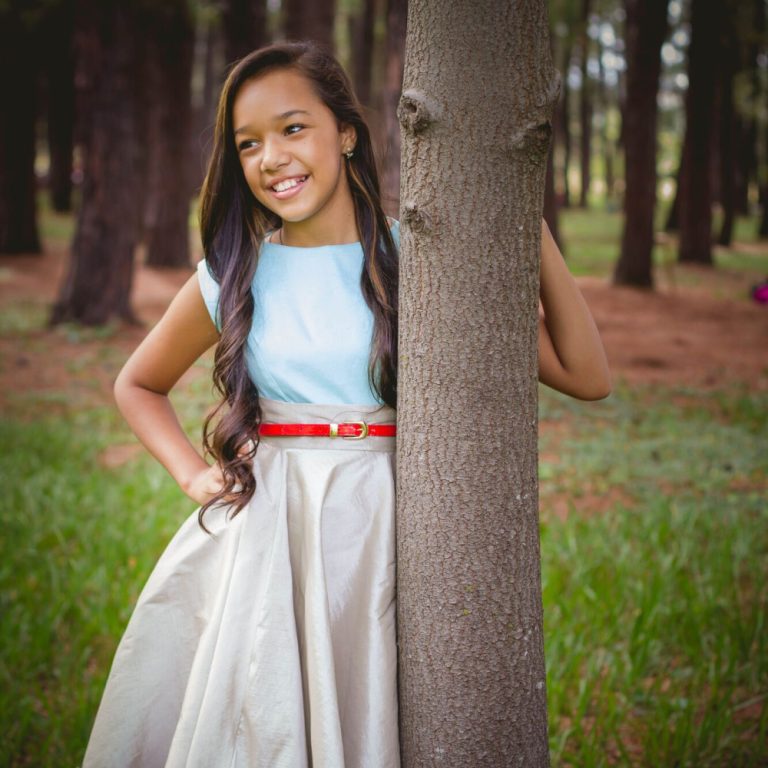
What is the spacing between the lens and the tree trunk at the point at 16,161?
15.1 meters

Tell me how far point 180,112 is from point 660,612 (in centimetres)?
1314

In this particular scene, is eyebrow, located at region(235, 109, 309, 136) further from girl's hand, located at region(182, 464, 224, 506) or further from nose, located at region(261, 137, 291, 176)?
girl's hand, located at region(182, 464, 224, 506)

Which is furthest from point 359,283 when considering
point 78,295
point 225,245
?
point 78,295

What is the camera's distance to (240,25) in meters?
10.0

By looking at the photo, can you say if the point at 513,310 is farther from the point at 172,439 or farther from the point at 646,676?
the point at 646,676

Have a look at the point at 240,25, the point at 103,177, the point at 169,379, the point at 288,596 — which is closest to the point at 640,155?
the point at 240,25

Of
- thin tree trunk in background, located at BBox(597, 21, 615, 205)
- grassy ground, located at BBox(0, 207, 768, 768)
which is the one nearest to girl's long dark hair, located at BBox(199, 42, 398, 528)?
grassy ground, located at BBox(0, 207, 768, 768)

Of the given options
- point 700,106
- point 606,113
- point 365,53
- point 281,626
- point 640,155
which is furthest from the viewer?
point 606,113

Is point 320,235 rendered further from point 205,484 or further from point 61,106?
point 61,106

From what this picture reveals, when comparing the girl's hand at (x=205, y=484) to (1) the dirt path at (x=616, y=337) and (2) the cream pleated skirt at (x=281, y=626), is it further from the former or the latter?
(1) the dirt path at (x=616, y=337)

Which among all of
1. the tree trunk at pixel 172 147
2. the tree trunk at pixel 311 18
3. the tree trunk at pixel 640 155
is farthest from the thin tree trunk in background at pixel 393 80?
the tree trunk at pixel 172 147

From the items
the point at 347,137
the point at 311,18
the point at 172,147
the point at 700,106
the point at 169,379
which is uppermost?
the point at 311,18

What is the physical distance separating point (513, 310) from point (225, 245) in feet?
2.35

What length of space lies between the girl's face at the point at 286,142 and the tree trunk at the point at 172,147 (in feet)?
40.1
